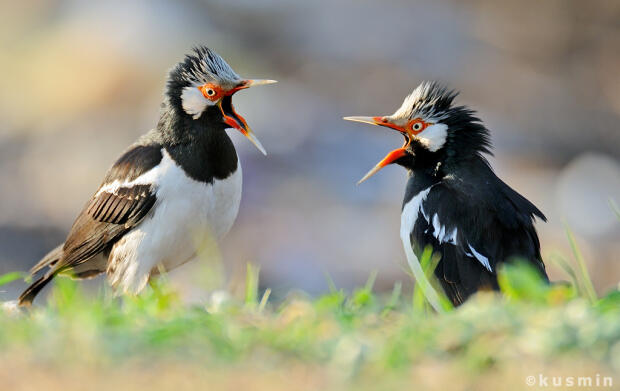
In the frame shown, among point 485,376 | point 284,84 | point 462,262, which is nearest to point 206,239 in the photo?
point 462,262

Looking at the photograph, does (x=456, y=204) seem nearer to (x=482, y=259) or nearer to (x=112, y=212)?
(x=482, y=259)

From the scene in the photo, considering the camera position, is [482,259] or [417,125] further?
[417,125]

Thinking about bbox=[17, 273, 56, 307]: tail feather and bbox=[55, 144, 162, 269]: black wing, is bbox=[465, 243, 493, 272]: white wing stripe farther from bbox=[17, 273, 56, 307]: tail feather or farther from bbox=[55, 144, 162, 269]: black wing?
bbox=[17, 273, 56, 307]: tail feather

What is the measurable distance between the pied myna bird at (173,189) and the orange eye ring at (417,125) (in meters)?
0.96

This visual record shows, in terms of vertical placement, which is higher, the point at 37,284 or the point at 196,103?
the point at 196,103

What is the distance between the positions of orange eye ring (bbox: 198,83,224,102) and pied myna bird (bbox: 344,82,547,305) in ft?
3.38

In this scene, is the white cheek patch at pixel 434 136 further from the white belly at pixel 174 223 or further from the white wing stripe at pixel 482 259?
the white belly at pixel 174 223

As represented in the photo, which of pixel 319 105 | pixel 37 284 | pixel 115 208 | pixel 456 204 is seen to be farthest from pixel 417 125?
pixel 319 105

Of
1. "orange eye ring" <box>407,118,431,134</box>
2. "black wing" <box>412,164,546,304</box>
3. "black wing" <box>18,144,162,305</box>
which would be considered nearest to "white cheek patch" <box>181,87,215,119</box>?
"black wing" <box>18,144,162,305</box>

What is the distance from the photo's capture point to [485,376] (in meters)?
3.18

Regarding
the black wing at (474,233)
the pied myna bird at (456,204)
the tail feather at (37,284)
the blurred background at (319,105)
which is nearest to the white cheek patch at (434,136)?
the pied myna bird at (456,204)

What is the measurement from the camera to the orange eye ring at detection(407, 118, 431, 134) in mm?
6438

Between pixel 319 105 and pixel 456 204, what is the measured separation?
863cm

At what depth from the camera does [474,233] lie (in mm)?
5793
